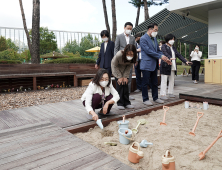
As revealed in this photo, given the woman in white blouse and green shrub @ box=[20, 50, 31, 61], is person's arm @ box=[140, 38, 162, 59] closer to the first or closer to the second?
the woman in white blouse

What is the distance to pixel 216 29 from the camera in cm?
741

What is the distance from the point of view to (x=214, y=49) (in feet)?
24.3

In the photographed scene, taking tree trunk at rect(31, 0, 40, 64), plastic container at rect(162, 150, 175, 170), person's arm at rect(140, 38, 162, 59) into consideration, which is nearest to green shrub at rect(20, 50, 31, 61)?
tree trunk at rect(31, 0, 40, 64)

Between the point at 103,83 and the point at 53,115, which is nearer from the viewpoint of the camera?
the point at 103,83

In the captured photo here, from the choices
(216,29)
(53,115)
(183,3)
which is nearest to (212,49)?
(216,29)

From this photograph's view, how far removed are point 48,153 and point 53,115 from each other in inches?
61.0

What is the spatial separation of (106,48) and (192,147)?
291cm

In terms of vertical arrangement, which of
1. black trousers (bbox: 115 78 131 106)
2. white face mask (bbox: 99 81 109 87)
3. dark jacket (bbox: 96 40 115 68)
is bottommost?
black trousers (bbox: 115 78 131 106)

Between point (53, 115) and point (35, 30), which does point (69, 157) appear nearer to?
point (53, 115)

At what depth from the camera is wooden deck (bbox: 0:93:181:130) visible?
2.87 metres

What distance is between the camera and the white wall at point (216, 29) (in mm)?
7309

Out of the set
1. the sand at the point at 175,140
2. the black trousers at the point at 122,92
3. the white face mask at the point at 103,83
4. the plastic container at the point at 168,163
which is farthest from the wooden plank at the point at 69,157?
the black trousers at the point at 122,92

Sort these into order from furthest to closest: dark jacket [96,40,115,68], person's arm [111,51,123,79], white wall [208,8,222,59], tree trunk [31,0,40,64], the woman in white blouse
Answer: tree trunk [31,0,40,64]
white wall [208,8,222,59]
dark jacket [96,40,115,68]
person's arm [111,51,123,79]
the woman in white blouse

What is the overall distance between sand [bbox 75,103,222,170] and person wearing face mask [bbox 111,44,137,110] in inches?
19.9
